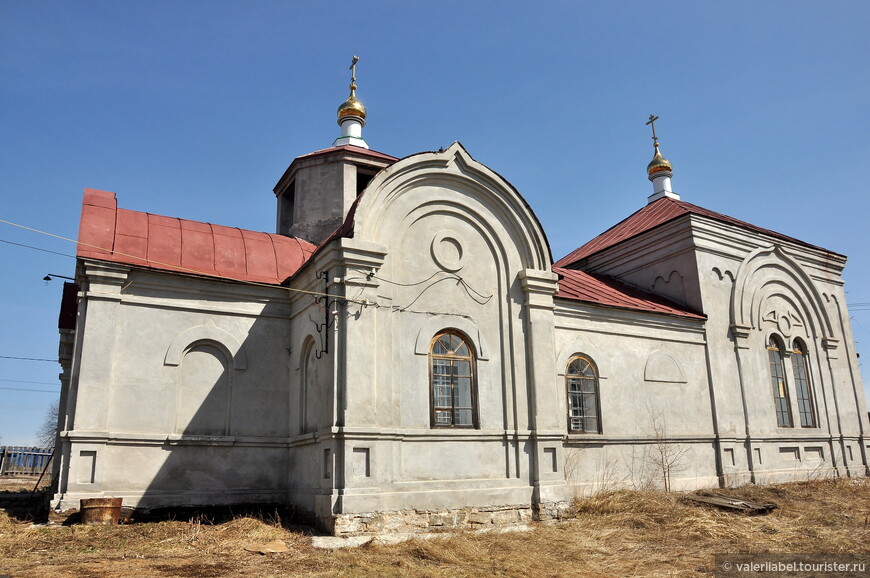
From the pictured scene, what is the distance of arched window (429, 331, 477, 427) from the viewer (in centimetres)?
1143

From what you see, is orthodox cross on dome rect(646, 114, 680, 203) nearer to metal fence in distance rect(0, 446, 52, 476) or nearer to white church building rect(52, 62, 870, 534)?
white church building rect(52, 62, 870, 534)

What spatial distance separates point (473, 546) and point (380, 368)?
3044mm

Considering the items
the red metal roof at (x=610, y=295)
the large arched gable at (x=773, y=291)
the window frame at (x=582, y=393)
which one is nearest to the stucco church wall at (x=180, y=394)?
the window frame at (x=582, y=393)

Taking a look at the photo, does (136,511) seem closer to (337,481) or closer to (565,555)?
(337,481)

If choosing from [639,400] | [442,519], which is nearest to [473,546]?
[442,519]

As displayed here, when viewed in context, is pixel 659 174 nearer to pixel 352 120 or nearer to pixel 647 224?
pixel 647 224

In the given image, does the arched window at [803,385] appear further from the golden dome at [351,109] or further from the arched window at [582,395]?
the golden dome at [351,109]

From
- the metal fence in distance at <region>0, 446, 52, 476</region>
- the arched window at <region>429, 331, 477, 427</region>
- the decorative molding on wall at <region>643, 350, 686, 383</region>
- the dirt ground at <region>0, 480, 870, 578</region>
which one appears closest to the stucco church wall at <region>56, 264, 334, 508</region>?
the dirt ground at <region>0, 480, 870, 578</region>

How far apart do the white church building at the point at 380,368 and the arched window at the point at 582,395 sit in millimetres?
49

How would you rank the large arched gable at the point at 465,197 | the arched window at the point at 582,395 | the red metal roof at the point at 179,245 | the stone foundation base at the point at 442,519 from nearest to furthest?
the stone foundation base at the point at 442,519, the large arched gable at the point at 465,197, the red metal roof at the point at 179,245, the arched window at the point at 582,395

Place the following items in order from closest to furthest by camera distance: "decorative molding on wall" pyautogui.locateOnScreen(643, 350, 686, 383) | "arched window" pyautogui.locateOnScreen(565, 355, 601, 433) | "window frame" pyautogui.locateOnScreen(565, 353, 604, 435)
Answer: "window frame" pyautogui.locateOnScreen(565, 353, 604, 435) → "arched window" pyautogui.locateOnScreen(565, 355, 601, 433) → "decorative molding on wall" pyautogui.locateOnScreen(643, 350, 686, 383)

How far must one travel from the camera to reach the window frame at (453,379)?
445 inches

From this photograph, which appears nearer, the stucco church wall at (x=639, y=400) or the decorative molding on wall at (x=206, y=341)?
the decorative molding on wall at (x=206, y=341)

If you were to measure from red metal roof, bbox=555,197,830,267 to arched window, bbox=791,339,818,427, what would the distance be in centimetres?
315
